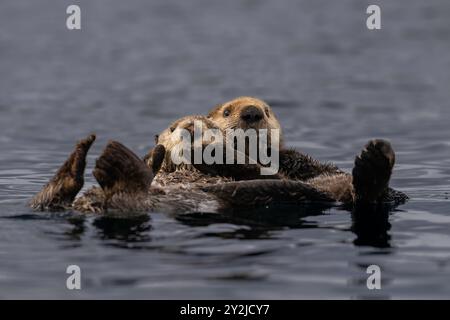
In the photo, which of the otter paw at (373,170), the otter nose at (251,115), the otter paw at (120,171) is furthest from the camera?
the otter nose at (251,115)

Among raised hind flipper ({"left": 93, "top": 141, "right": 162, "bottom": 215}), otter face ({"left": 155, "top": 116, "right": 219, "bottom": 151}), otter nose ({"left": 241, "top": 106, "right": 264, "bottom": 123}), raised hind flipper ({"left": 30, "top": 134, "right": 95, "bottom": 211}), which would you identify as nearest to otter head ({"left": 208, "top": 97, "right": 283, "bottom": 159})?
otter nose ({"left": 241, "top": 106, "right": 264, "bottom": 123})

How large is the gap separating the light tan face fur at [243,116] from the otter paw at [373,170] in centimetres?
133

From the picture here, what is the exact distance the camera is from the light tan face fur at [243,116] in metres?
8.60

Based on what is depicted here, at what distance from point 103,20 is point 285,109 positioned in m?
15.4

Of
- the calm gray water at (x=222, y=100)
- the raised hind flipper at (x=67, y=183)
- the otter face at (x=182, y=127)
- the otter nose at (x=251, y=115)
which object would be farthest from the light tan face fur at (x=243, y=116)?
the raised hind flipper at (x=67, y=183)

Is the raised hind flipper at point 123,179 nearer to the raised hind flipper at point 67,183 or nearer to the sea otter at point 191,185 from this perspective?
the sea otter at point 191,185

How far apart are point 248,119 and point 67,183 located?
1989 millimetres

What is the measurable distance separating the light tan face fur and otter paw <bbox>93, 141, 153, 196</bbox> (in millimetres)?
1633

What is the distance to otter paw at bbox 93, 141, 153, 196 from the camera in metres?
6.96

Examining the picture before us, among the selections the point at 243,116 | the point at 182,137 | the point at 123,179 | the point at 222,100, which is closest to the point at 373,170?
the point at 182,137

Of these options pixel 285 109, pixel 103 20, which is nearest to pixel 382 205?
pixel 285 109

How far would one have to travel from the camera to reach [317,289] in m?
5.85
